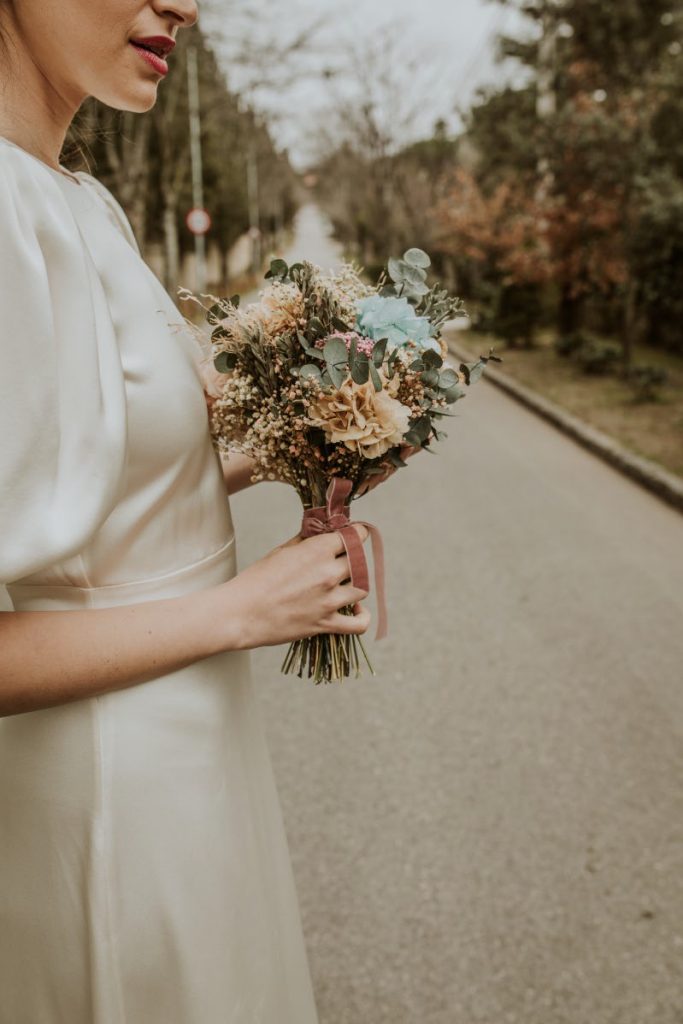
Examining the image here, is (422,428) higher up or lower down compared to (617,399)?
higher up

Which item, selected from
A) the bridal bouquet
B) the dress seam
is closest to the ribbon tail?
the bridal bouquet

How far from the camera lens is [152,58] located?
37.3 inches

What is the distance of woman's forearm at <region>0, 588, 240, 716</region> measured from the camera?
0.88m

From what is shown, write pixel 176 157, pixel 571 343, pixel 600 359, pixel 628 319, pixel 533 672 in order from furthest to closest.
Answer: pixel 176 157 < pixel 571 343 < pixel 600 359 < pixel 628 319 < pixel 533 672

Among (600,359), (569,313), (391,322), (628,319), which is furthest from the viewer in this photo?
(569,313)

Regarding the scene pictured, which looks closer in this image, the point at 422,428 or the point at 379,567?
the point at 422,428

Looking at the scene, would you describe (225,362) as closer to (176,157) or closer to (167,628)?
(167,628)

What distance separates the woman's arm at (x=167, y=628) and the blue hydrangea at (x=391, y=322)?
0.95 ft

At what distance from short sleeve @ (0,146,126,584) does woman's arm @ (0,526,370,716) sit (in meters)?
0.10

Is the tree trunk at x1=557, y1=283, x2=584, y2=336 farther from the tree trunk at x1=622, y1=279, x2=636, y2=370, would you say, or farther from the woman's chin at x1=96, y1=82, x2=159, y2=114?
the woman's chin at x1=96, y1=82, x2=159, y2=114

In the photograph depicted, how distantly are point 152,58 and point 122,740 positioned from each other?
2.48ft

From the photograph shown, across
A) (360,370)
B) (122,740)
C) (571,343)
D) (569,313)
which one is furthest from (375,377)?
(569,313)

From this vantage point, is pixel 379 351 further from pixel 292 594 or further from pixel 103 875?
pixel 103 875

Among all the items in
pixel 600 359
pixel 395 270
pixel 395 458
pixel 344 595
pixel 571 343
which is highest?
pixel 395 270
